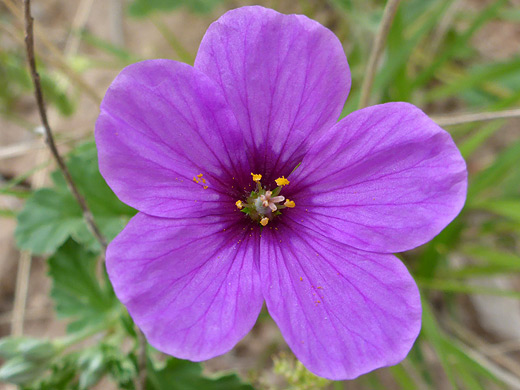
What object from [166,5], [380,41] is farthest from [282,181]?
[166,5]

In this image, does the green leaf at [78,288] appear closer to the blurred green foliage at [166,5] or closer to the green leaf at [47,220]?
the green leaf at [47,220]

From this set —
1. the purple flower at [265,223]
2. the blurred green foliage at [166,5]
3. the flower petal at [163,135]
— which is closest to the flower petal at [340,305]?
the purple flower at [265,223]

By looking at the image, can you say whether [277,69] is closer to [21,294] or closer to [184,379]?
[184,379]

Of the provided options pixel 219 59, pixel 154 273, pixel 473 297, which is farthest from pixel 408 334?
pixel 473 297

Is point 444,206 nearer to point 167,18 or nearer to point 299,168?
point 299,168

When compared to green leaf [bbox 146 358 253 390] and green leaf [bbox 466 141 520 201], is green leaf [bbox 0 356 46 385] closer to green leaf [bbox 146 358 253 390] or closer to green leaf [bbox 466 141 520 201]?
green leaf [bbox 146 358 253 390]

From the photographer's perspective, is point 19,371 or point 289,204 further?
point 19,371

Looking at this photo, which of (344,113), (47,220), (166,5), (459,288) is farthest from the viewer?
(166,5)
